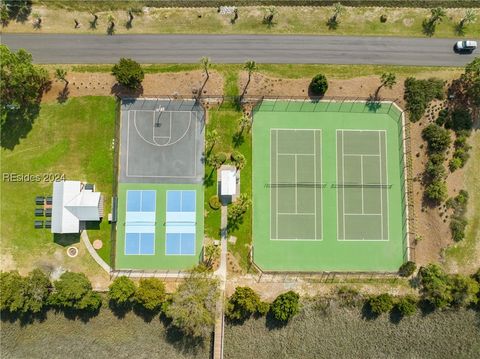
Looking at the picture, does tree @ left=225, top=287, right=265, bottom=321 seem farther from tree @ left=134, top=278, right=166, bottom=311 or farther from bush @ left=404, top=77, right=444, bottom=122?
bush @ left=404, top=77, right=444, bottom=122

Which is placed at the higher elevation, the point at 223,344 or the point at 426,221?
the point at 426,221

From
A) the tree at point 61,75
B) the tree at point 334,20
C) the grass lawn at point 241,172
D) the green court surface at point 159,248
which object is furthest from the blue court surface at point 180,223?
the tree at point 334,20

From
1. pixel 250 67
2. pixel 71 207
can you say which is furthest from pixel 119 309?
pixel 250 67

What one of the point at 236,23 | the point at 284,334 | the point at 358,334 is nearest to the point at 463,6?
the point at 236,23

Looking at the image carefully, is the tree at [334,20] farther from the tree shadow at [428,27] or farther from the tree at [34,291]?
the tree at [34,291]

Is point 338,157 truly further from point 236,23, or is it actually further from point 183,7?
point 183,7

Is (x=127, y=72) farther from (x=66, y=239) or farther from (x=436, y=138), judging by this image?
(x=436, y=138)
